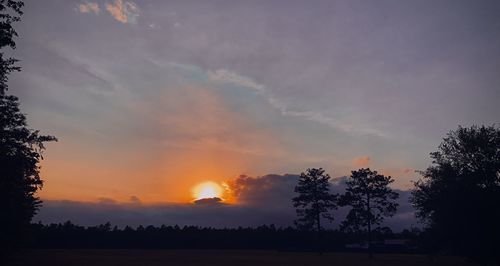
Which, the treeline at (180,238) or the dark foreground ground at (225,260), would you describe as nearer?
the dark foreground ground at (225,260)

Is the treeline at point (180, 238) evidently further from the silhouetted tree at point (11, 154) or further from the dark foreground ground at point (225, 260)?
the silhouetted tree at point (11, 154)

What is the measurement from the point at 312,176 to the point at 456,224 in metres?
40.1

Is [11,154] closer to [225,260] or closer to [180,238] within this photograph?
[225,260]

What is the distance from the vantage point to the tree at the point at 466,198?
3331 cm

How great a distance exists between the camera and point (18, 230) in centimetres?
3781

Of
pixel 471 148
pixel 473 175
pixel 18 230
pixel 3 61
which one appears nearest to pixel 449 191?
pixel 473 175

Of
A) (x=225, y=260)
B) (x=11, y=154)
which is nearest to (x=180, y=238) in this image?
(x=225, y=260)

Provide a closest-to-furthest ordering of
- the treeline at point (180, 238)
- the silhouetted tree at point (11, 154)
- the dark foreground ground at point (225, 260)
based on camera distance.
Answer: the silhouetted tree at point (11, 154) → the dark foreground ground at point (225, 260) → the treeline at point (180, 238)

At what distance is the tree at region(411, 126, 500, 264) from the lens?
33312mm

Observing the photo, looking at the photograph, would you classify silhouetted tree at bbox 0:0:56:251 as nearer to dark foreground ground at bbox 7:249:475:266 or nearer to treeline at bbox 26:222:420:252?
dark foreground ground at bbox 7:249:475:266

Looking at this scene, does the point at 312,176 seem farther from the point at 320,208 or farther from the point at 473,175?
the point at 473,175

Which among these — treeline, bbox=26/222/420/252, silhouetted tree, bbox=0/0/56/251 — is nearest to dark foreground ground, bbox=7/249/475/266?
silhouetted tree, bbox=0/0/56/251

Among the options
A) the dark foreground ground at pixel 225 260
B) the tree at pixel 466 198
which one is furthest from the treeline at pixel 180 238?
the tree at pixel 466 198

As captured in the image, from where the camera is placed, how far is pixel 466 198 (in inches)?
1320
